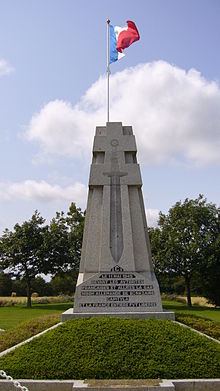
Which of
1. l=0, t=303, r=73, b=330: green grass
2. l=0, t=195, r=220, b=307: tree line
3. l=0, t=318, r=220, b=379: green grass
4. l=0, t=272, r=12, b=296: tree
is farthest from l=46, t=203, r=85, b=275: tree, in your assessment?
l=0, t=318, r=220, b=379: green grass

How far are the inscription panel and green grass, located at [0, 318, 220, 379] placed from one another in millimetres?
1681

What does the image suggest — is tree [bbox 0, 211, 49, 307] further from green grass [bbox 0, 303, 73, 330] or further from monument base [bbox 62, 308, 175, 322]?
monument base [bbox 62, 308, 175, 322]

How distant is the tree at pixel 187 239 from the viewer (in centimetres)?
2905

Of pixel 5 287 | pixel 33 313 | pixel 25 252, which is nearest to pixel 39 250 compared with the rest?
pixel 25 252

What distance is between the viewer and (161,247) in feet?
100

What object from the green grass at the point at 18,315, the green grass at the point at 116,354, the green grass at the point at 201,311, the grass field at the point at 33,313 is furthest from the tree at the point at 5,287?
the green grass at the point at 116,354

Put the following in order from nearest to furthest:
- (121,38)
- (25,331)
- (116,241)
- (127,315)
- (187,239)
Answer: (25,331), (127,315), (116,241), (121,38), (187,239)

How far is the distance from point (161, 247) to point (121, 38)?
1999 cm

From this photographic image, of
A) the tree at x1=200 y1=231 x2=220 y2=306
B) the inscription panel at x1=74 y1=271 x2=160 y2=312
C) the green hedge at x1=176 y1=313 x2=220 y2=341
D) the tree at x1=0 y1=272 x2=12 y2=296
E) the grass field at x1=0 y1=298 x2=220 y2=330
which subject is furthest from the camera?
the tree at x1=0 y1=272 x2=12 y2=296

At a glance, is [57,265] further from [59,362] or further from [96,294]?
[59,362]

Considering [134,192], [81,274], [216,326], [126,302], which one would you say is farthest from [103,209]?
[216,326]

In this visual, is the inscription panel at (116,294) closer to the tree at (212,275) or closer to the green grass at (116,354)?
the green grass at (116,354)

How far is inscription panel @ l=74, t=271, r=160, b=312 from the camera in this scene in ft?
33.2

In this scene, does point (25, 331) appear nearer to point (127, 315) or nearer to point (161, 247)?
point (127, 315)
